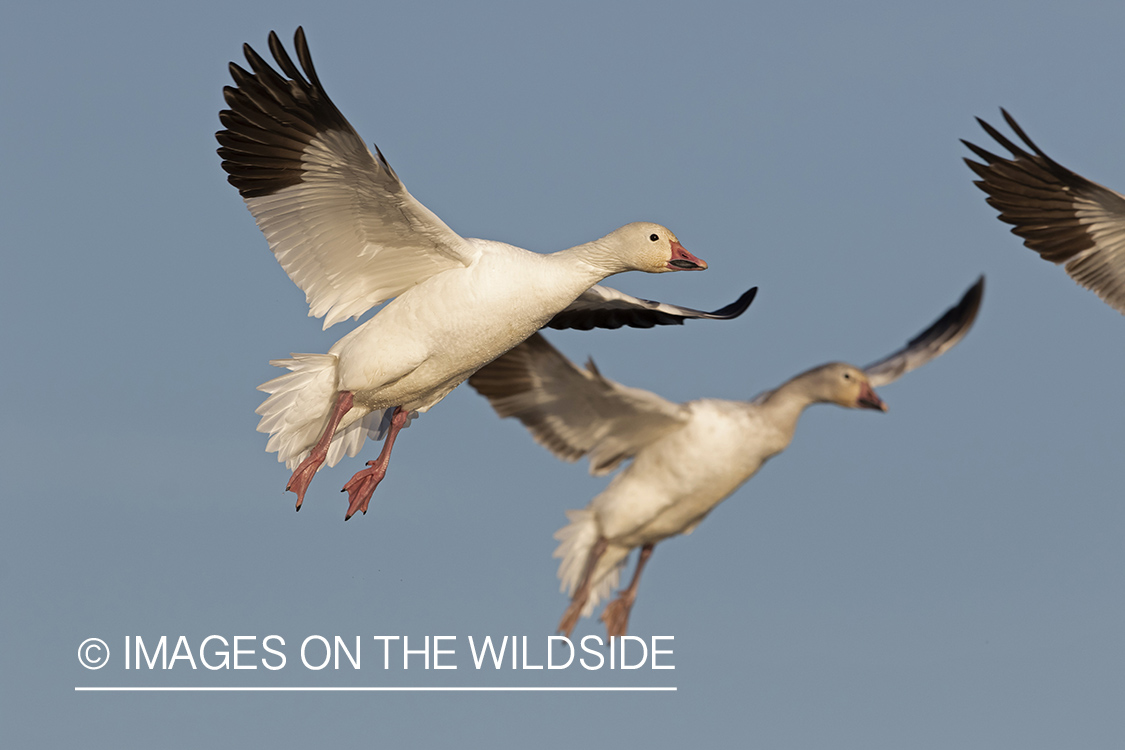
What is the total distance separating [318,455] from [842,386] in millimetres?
4817

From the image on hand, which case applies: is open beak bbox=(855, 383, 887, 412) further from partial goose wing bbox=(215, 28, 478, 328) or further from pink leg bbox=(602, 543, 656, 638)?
partial goose wing bbox=(215, 28, 478, 328)

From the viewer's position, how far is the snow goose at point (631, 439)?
494 inches

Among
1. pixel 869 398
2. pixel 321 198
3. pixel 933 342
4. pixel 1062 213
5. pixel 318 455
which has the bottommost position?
pixel 318 455

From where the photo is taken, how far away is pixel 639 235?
10.4 meters

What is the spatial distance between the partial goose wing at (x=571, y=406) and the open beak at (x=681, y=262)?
2.22 meters

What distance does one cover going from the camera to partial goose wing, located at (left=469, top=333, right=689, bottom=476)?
12.8 meters

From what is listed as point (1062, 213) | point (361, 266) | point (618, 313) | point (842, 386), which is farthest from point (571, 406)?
point (1062, 213)

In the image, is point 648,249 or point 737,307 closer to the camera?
point 648,249

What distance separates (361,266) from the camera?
10.5 meters

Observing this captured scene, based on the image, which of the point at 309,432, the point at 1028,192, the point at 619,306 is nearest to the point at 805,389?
the point at 619,306

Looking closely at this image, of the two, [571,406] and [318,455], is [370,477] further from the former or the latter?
[571,406]

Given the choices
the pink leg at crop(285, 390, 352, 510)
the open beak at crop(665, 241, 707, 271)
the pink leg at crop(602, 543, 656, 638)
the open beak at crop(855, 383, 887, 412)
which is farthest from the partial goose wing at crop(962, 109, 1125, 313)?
the pink leg at crop(285, 390, 352, 510)

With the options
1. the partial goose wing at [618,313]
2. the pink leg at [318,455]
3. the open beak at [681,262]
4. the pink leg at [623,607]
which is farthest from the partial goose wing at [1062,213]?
the pink leg at [318,455]

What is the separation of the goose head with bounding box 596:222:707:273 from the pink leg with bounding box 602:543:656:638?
15.1 ft
